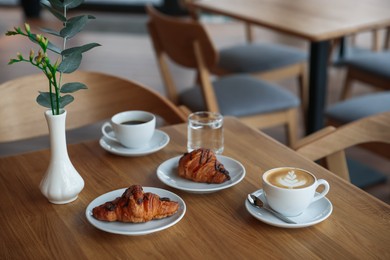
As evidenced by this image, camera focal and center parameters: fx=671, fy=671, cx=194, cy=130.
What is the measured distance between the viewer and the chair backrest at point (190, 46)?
2594 mm

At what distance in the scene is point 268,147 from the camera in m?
1.54

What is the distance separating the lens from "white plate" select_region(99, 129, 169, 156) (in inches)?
59.0

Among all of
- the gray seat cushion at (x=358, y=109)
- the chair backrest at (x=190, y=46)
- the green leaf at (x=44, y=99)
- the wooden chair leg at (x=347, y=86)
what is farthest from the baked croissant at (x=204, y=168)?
the wooden chair leg at (x=347, y=86)

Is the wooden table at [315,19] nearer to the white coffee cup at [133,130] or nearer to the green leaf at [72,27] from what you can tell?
the white coffee cup at [133,130]

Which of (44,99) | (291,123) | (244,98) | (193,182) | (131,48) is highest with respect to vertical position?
(44,99)

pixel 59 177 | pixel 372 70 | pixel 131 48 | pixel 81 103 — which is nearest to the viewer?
pixel 59 177

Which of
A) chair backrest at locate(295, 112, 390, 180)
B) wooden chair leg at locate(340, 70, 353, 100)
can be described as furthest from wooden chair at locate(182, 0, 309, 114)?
chair backrest at locate(295, 112, 390, 180)

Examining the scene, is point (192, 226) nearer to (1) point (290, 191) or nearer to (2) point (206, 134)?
(1) point (290, 191)

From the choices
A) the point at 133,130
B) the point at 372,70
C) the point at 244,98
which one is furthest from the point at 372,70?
the point at 133,130

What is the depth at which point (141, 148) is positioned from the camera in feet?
5.01

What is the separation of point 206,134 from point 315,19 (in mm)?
1566

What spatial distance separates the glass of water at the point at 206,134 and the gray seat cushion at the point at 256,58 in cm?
187

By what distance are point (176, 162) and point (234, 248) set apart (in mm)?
370

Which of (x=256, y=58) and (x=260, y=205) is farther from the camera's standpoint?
(x=256, y=58)
